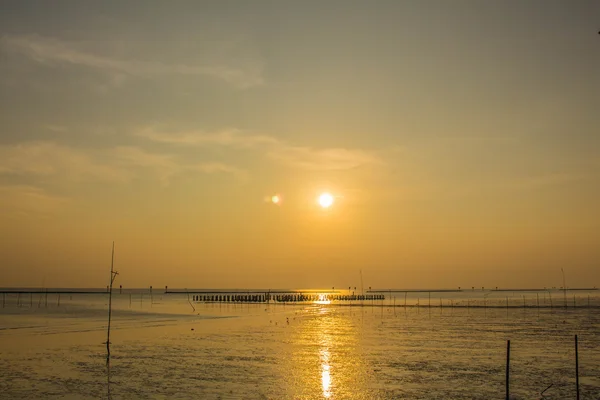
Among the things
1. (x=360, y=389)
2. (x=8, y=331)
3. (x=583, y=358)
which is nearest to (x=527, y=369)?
(x=583, y=358)

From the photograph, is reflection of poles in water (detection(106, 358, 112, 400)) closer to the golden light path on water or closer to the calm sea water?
the calm sea water

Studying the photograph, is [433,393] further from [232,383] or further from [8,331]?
[8,331]

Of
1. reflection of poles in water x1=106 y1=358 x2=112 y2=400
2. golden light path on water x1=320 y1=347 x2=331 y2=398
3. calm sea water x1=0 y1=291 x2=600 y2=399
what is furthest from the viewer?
golden light path on water x1=320 y1=347 x2=331 y2=398

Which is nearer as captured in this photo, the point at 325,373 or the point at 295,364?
the point at 325,373

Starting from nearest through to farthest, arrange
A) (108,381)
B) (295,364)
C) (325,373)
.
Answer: (108,381)
(325,373)
(295,364)

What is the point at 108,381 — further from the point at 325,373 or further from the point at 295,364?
the point at 325,373

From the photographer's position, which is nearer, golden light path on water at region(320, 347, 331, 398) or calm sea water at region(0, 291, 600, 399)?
calm sea water at region(0, 291, 600, 399)

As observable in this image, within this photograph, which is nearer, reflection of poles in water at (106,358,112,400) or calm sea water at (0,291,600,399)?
reflection of poles in water at (106,358,112,400)

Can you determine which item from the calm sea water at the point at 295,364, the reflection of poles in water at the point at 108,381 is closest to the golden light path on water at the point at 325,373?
the calm sea water at the point at 295,364

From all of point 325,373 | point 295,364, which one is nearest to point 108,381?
point 295,364

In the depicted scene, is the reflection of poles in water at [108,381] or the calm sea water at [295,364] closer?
the reflection of poles in water at [108,381]

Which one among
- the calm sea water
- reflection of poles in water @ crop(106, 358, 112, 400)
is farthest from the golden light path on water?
reflection of poles in water @ crop(106, 358, 112, 400)

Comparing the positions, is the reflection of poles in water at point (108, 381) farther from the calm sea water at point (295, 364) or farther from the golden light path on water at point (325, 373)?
the golden light path on water at point (325, 373)

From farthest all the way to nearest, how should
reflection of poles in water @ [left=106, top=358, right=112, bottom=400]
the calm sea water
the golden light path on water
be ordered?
the golden light path on water
the calm sea water
reflection of poles in water @ [left=106, top=358, right=112, bottom=400]
